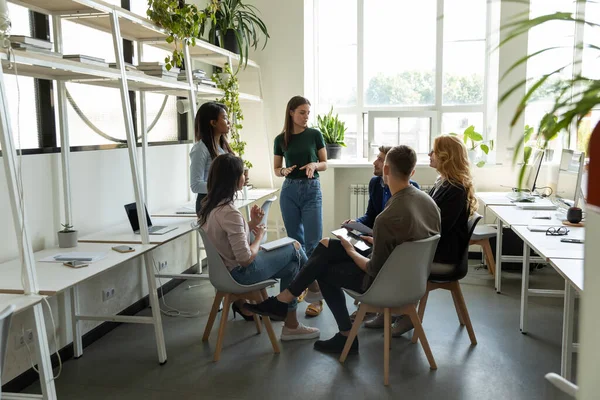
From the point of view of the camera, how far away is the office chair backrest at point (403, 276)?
9.27ft

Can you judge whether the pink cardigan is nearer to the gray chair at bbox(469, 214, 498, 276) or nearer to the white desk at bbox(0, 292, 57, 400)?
the white desk at bbox(0, 292, 57, 400)

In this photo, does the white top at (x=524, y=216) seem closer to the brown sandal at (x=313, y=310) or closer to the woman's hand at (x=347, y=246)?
the woman's hand at (x=347, y=246)

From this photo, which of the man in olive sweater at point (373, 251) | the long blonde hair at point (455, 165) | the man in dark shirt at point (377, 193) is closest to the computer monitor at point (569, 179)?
the long blonde hair at point (455, 165)

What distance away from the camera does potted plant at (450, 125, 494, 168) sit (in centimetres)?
558

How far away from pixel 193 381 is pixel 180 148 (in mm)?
2458

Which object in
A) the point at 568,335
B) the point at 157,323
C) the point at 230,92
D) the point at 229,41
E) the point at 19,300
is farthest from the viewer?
the point at 229,41

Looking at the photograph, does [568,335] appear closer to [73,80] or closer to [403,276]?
[403,276]

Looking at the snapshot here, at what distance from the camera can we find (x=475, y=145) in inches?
230

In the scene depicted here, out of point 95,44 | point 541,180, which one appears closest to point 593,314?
point 95,44

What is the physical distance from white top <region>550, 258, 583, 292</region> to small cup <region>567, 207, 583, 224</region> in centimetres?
112

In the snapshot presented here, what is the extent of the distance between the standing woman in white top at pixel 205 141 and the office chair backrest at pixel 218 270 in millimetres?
643

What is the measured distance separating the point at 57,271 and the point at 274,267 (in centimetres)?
122

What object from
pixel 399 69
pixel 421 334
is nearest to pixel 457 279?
pixel 421 334

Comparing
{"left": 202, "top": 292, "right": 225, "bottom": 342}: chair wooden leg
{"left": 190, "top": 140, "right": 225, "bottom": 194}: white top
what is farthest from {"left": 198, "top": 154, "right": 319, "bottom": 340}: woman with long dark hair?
{"left": 190, "top": 140, "right": 225, "bottom": 194}: white top
